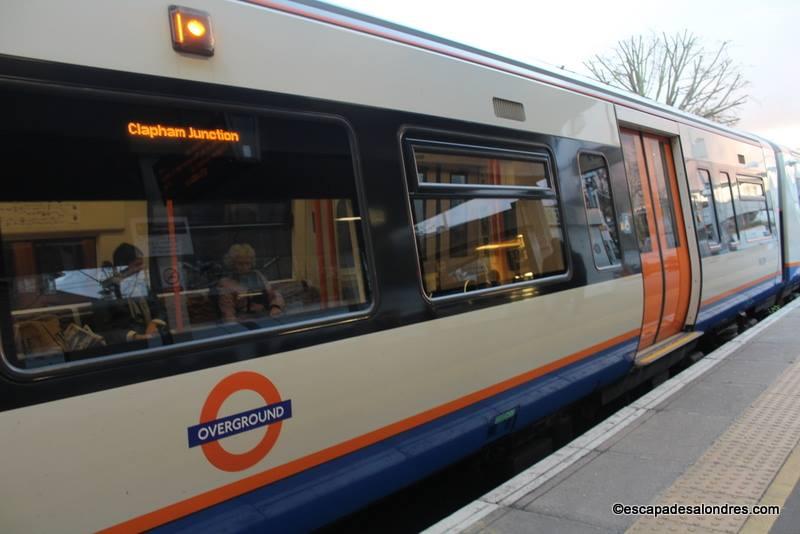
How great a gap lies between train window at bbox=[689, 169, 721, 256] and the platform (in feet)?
7.24

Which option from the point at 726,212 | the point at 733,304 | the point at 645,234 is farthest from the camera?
the point at 726,212

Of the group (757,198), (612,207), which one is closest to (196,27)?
(612,207)

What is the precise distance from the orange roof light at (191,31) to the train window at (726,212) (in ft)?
23.0

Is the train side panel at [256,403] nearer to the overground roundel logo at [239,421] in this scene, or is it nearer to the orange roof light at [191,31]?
the overground roundel logo at [239,421]

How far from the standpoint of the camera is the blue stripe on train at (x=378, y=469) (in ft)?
7.99

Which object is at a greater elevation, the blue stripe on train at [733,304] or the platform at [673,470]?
the blue stripe on train at [733,304]

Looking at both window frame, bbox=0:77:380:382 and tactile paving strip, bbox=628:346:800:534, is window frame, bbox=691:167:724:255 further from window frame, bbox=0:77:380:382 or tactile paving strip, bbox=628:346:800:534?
window frame, bbox=0:77:380:382

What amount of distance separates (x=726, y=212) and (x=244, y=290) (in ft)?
24.2

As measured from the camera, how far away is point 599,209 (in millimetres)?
5008

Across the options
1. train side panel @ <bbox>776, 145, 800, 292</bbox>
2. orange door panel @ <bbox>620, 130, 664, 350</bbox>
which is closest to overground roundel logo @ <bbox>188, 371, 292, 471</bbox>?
orange door panel @ <bbox>620, 130, 664, 350</bbox>

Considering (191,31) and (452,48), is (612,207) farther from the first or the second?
(191,31)

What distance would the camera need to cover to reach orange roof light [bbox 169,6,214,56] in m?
2.37

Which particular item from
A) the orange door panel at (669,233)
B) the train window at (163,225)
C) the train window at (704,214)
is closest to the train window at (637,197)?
the orange door panel at (669,233)

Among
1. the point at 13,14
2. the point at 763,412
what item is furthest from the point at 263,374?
the point at 763,412
